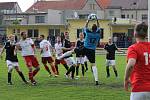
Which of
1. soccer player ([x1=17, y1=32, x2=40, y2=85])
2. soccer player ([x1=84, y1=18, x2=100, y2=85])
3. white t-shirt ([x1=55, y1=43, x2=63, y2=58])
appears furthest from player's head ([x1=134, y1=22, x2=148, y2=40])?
white t-shirt ([x1=55, y1=43, x2=63, y2=58])

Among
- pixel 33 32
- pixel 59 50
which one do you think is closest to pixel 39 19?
pixel 33 32

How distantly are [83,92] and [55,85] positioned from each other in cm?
254

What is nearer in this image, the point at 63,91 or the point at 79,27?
the point at 63,91

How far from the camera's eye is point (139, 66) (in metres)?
7.70

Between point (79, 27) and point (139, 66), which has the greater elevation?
point (79, 27)

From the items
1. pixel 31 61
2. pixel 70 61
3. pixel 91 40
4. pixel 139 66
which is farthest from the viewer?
pixel 70 61

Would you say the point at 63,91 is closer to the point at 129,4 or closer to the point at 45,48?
the point at 45,48

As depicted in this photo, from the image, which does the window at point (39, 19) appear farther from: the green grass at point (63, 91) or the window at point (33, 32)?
the green grass at point (63, 91)

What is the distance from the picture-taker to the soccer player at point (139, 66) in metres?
7.55

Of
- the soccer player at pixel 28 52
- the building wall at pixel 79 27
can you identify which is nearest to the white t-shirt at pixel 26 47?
the soccer player at pixel 28 52

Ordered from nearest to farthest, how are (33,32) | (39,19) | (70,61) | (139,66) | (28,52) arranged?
(139,66)
(28,52)
(70,61)
(33,32)
(39,19)

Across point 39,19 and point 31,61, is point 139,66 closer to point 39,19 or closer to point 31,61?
point 31,61

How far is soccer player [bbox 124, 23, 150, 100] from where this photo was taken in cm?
755

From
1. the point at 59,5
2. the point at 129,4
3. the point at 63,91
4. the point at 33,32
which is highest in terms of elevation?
the point at 59,5
